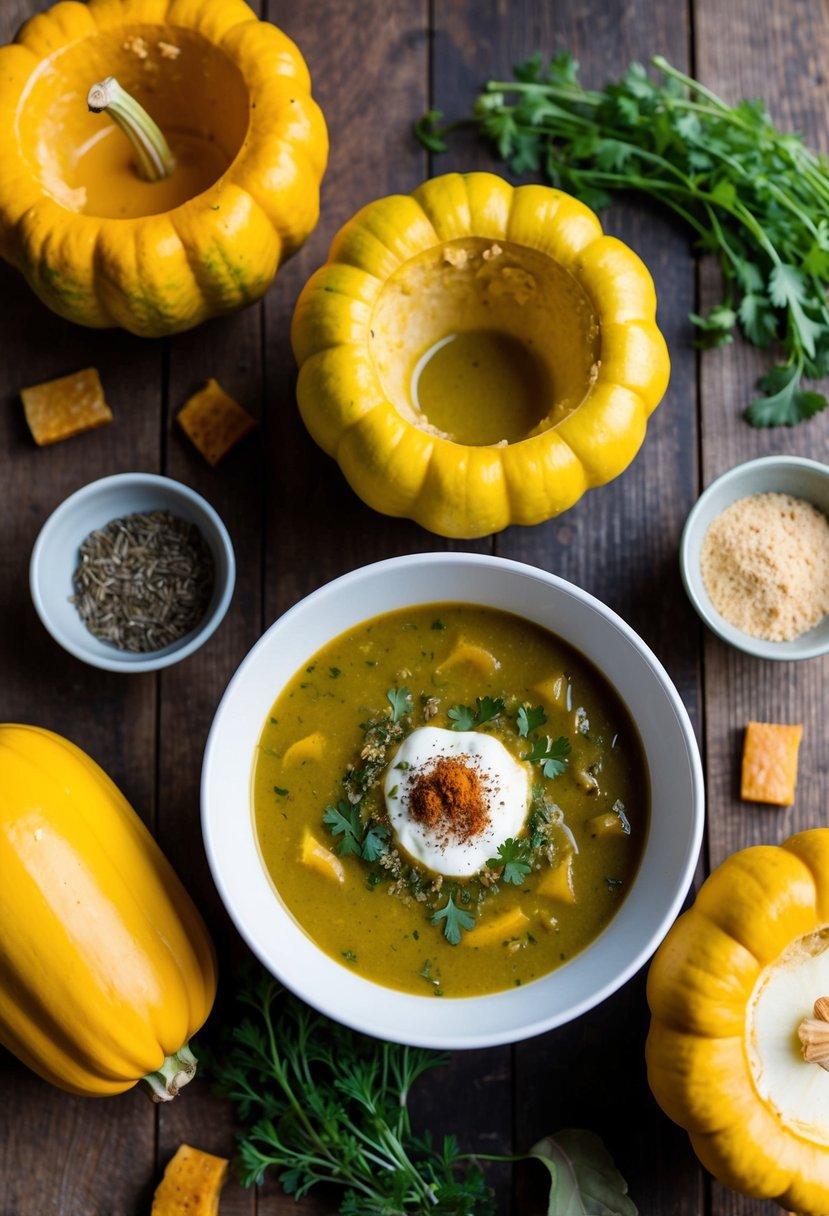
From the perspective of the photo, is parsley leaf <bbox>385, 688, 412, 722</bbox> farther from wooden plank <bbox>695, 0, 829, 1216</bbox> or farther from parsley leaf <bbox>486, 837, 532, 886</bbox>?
wooden plank <bbox>695, 0, 829, 1216</bbox>

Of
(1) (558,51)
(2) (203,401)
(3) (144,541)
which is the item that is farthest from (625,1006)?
(1) (558,51)

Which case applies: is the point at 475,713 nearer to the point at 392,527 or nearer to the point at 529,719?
the point at 529,719

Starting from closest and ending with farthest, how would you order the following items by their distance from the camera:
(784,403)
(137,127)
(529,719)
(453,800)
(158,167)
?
(453,800) < (529,719) < (137,127) < (158,167) < (784,403)

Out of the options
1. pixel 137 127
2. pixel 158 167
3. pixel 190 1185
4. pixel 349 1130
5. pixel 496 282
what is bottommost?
pixel 190 1185

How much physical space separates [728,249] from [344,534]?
120 centimetres

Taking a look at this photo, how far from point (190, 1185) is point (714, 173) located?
2770mm

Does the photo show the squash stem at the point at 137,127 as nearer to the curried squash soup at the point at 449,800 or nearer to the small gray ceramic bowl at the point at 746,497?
the curried squash soup at the point at 449,800

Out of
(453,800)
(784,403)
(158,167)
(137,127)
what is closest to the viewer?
(453,800)

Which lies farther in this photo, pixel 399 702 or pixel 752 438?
pixel 752 438

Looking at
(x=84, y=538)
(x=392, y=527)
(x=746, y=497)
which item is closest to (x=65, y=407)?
(x=84, y=538)

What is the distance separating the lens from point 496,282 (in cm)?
274

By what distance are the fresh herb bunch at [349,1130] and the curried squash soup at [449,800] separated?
1.09 ft

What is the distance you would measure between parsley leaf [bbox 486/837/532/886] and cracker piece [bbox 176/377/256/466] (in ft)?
3.94

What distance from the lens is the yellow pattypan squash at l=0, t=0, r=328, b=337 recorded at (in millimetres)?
2570
